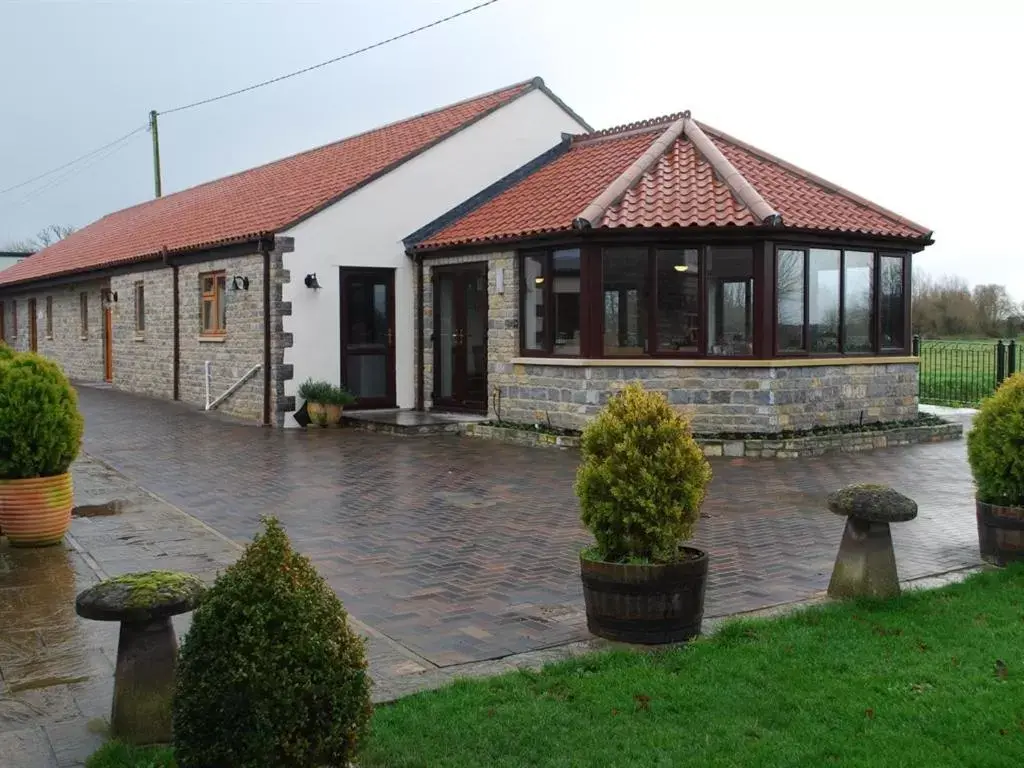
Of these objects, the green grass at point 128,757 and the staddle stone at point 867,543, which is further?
the staddle stone at point 867,543

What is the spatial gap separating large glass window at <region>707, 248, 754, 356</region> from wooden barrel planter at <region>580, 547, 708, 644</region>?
9.02m

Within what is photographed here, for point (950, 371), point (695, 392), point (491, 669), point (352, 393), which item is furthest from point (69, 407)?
point (950, 371)

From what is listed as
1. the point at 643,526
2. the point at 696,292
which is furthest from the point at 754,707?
the point at 696,292

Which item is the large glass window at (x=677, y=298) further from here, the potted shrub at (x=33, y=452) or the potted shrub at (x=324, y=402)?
the potted shrub at (x=33, y=452)

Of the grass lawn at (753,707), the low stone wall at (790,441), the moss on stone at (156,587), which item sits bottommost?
the grass lawn at (753,707)

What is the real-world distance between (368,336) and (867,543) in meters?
12.9

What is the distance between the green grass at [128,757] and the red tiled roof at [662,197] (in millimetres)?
11053

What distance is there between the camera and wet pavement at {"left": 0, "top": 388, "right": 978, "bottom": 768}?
520 cm

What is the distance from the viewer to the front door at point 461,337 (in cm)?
1712

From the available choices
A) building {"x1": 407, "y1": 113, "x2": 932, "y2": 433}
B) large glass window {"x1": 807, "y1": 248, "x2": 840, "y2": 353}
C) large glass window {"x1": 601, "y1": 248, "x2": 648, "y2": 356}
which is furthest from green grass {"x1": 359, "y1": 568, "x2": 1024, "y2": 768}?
large glass window {"x1": 807, "y1": 248, "x2": 840, "y2": 353}

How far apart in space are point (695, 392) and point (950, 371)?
11716 millimetres

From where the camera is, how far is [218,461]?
12984mm

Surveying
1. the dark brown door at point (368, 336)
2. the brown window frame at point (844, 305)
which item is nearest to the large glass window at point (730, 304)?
the brown window frame at point (844, 305)

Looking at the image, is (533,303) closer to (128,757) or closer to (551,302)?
(551,302)
